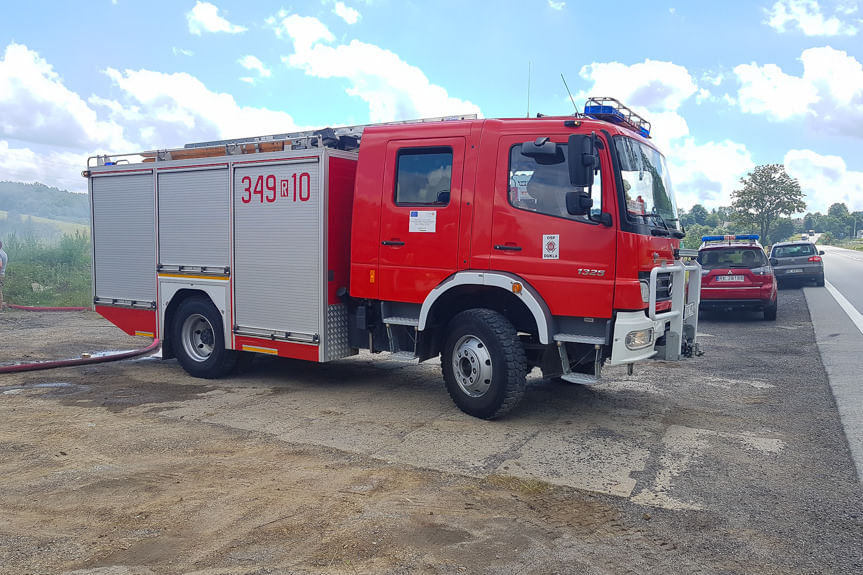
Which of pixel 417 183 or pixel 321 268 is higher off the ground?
pixel 417 183

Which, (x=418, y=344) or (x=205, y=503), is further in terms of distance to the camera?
(x=418, y=344)

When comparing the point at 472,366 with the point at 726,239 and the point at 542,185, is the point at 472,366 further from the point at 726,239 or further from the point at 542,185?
the point at 726,239

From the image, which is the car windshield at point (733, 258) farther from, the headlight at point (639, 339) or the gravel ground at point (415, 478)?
the headlight at point (639, 339)

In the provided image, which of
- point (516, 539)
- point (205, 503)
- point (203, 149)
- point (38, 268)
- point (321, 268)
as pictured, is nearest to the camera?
point (516, 539)

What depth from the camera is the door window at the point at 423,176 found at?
6648mm

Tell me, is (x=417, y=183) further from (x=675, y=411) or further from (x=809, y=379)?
(x=809, y=379)

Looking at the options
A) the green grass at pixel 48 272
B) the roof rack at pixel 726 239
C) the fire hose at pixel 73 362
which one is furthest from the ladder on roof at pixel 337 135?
the green grass at pixel 48 272

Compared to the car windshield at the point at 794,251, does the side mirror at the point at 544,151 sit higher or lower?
higher

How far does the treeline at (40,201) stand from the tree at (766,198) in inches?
3011

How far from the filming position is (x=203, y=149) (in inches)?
329

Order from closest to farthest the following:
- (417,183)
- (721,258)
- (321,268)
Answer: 1. (417,183)
2. (321,268)
3. (721,258)

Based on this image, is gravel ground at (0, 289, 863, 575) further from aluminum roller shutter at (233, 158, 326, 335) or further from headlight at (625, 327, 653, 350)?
aluminum roller shutter at (233, 158, 326, 335)

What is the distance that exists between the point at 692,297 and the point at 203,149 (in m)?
6.00

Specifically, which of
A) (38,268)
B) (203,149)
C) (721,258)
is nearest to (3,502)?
(203,149)
